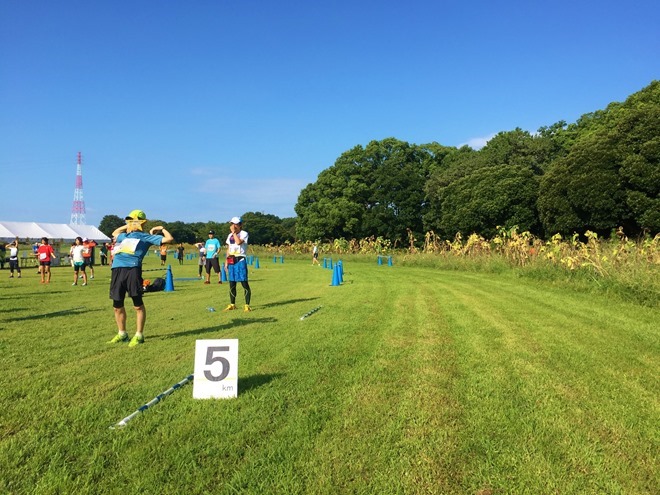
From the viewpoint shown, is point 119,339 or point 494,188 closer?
point 119,339

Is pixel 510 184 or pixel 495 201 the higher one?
pixel 510 184

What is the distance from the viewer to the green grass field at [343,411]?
3.02 meters

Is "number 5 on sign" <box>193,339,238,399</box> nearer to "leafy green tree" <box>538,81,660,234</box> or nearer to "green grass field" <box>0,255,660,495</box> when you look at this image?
"green grass field" <box>0,255,660,495</box>

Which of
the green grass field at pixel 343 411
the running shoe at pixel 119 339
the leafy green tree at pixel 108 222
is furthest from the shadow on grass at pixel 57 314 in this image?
the leafy green tree at pixel 108 222

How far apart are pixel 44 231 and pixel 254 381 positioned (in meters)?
55.8

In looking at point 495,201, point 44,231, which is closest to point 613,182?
point 495,201

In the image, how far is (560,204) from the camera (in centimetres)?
3247

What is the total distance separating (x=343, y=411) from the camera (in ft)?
13.5

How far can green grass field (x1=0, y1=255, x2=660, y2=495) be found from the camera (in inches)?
119

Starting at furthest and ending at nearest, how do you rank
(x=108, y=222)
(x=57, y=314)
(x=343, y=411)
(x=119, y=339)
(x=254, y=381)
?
(x=108, y=222), (x=57, y=314), (x=119, y=339), (x=254, y=381), (x=343, y=411)

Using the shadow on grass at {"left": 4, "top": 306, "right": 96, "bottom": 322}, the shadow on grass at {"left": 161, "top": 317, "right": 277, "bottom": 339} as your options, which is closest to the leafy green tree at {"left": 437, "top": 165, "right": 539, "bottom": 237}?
the shadow on grass at {"left": 161, "top": 317, "right": 277, "bottom": 339}

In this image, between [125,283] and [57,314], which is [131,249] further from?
[57,314]

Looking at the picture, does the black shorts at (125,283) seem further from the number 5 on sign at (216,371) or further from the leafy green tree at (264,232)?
the leafy green tree at (264,232)

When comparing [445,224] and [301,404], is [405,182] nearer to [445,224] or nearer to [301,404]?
[445,224]
